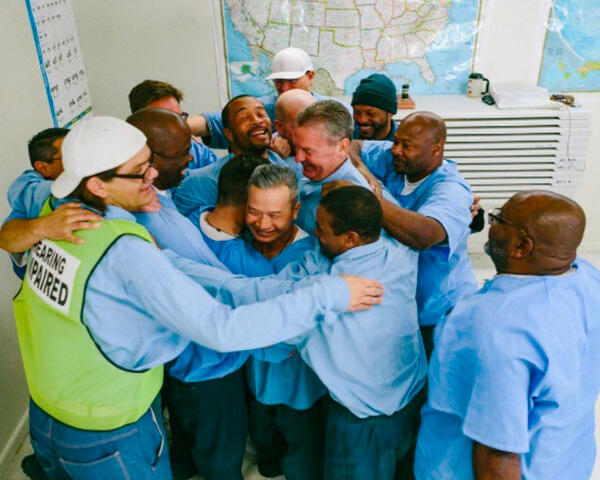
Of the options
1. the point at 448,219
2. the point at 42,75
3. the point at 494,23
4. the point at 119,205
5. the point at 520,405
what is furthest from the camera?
the point at 494,23

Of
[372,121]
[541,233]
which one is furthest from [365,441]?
[372,121]

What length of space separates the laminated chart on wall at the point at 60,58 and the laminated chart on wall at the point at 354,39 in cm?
98

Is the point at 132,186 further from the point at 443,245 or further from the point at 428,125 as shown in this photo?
the point at 428,125

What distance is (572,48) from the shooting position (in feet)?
11.6

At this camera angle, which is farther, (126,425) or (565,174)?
(565,174)

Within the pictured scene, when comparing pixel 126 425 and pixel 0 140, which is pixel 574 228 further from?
pixel 0 140

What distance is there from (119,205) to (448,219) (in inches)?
44.6

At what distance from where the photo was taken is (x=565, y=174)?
3.57 metres

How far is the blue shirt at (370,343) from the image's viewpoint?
1.44m

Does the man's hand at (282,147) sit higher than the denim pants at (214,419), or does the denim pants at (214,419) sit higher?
the man's hand at (282,147)

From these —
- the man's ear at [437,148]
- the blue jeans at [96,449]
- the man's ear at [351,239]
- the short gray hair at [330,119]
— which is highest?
the short gray hair at [330,119]

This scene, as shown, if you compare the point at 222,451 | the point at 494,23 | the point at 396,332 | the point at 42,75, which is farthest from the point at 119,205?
the point at 494,23

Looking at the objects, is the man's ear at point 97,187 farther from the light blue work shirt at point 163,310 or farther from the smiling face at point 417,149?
the smiling face at point 417,149

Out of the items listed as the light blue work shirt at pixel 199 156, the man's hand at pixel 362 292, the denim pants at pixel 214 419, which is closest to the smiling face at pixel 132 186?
the man's hand at pixel 362 292
